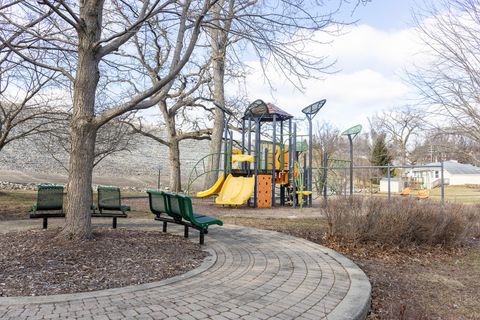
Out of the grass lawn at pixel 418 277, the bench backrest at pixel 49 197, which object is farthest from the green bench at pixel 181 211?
the grass lawn at pixel 418 277

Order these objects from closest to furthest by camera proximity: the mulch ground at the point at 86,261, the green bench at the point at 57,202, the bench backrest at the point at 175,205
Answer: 1. the mulch ground at the point at 86,261
2. the bench backrest at the point at 175,205
3. the green bench at the point at 57,202

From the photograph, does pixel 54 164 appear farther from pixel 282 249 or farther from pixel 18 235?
pixel 282 249

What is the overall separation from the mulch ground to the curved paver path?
277 millimetres

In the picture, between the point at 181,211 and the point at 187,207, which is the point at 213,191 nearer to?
the point at 181,211

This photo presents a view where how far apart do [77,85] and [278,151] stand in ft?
35.3

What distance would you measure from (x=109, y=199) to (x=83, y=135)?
2.87 metres

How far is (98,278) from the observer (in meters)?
4.35

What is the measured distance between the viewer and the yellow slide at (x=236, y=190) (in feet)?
44.9

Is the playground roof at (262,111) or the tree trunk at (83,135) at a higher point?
the playground roof at (262,111)

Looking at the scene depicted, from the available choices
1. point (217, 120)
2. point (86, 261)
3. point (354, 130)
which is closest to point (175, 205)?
point (86, 261)

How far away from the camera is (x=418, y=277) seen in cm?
545

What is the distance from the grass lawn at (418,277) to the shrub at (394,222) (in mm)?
196

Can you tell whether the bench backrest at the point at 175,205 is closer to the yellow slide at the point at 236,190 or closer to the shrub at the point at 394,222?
the shrub at the point at 394,222

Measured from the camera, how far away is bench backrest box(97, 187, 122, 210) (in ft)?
27.3
